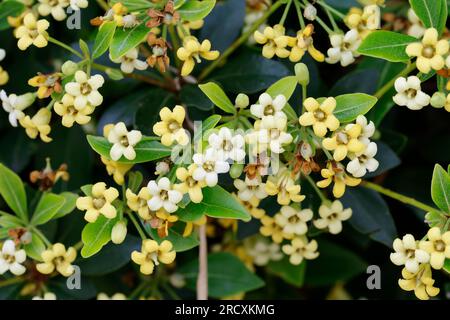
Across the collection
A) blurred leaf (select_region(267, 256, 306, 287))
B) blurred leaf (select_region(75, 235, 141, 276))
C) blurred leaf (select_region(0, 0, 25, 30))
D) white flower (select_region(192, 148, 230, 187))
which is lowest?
blurred leaf (select_region(267, 256, 306, 287))

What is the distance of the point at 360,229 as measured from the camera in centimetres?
A: 184

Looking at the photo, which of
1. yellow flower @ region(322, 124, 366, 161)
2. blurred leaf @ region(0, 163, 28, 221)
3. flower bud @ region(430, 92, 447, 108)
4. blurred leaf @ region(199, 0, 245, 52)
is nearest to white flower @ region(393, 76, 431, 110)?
flower bud @ region(430, 92, 447, 108)

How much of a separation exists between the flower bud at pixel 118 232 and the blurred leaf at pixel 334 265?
79 cm

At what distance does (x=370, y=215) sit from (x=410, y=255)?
350mm

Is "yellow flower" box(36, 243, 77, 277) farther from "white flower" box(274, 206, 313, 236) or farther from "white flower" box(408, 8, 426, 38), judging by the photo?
"white flower" box(408, 8, 426, 38)

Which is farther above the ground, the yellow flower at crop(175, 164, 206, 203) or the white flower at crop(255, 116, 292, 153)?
the white flower at crop(255, 116, 292, 153)

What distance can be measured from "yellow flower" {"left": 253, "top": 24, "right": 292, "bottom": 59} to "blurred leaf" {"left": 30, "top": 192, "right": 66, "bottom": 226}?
57 centimetres

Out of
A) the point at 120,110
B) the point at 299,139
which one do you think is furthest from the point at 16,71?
the point at 299,139

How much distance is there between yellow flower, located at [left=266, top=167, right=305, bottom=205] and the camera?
1.52 m

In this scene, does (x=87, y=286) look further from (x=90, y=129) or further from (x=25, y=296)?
(x=90, y=129)

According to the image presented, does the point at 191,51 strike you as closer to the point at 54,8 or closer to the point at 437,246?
the point at 54,8

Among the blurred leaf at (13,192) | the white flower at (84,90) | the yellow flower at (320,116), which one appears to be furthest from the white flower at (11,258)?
the yellow flower at (320,116)

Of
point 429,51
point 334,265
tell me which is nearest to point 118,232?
point 429,51

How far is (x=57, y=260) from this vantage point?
169cm
